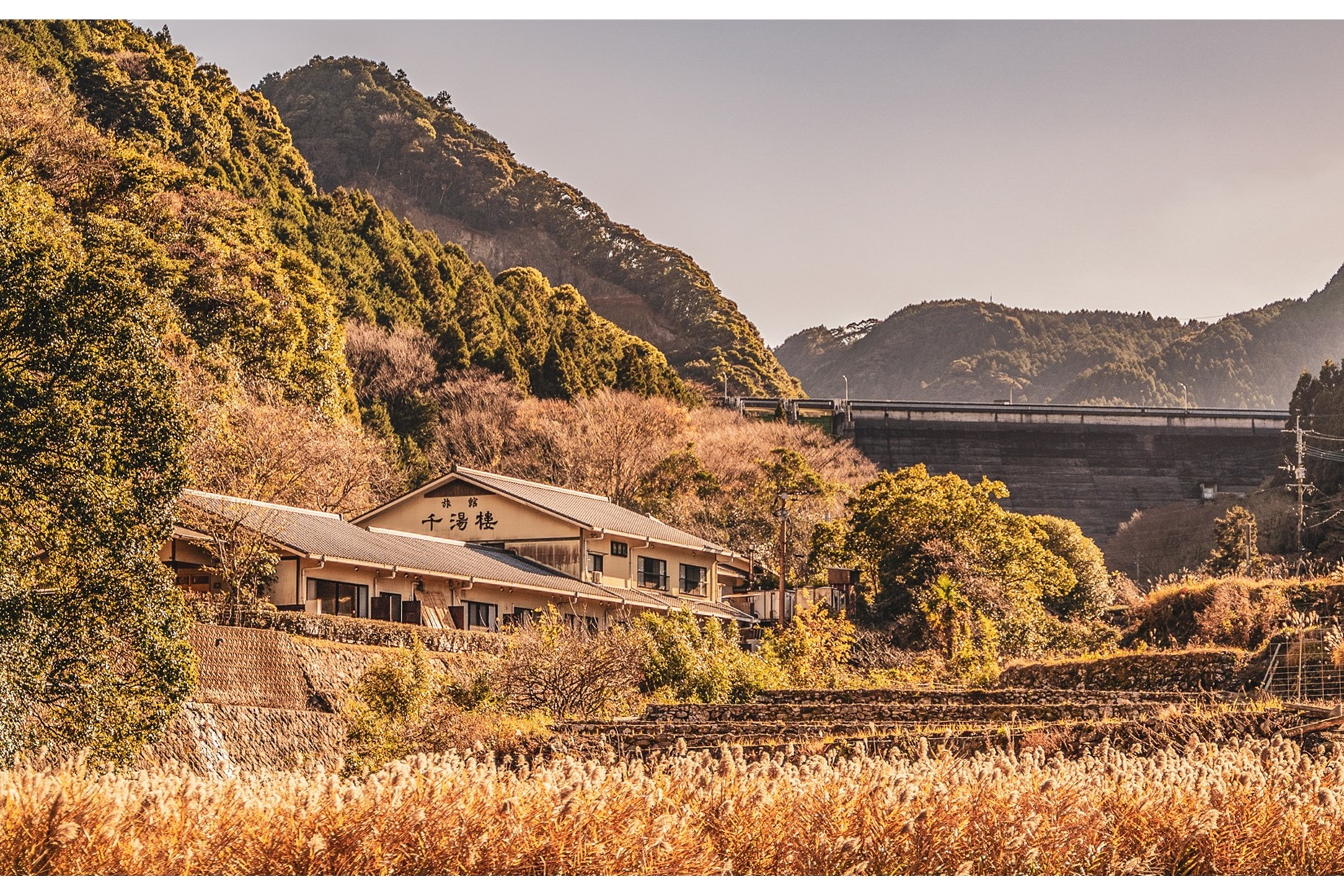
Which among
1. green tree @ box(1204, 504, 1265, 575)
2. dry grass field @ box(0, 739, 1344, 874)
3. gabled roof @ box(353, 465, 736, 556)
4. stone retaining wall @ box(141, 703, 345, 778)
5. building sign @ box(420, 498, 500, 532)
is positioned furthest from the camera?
green tree @ box(1204, 504, 1265, 575)

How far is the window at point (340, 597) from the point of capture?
30047 millimetres

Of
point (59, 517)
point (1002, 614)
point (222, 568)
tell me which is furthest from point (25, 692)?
point (1002, 614)

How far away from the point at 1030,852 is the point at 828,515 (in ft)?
141

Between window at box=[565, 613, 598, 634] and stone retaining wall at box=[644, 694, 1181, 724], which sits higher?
window at box=[565, 613, 598, 634]

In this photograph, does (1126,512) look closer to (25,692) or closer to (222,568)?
(222,568)

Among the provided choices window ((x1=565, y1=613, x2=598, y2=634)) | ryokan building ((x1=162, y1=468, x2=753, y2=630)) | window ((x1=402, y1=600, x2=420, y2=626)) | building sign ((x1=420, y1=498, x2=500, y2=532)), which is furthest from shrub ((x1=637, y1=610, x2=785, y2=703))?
building sign ((x1=420, y1=498, x2=500, y2=532))

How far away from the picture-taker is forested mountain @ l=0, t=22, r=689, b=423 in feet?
133

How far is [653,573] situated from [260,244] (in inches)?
652

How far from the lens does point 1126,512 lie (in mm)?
77000

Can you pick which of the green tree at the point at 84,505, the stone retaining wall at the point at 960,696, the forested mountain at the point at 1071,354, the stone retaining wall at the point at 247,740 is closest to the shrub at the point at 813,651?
the stone retaining wall at the point at 960,696

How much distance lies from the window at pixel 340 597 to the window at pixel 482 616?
3.20 m

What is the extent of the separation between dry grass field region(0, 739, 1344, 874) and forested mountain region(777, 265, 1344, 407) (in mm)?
124537

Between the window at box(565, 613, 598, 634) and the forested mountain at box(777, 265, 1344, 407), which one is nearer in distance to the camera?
the window at box(565, 613, 598, 634)

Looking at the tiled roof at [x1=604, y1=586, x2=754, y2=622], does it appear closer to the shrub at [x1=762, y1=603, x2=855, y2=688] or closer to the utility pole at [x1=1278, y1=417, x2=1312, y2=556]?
the shrub at [x1=762, y1=603, x2=855, y2=688]
